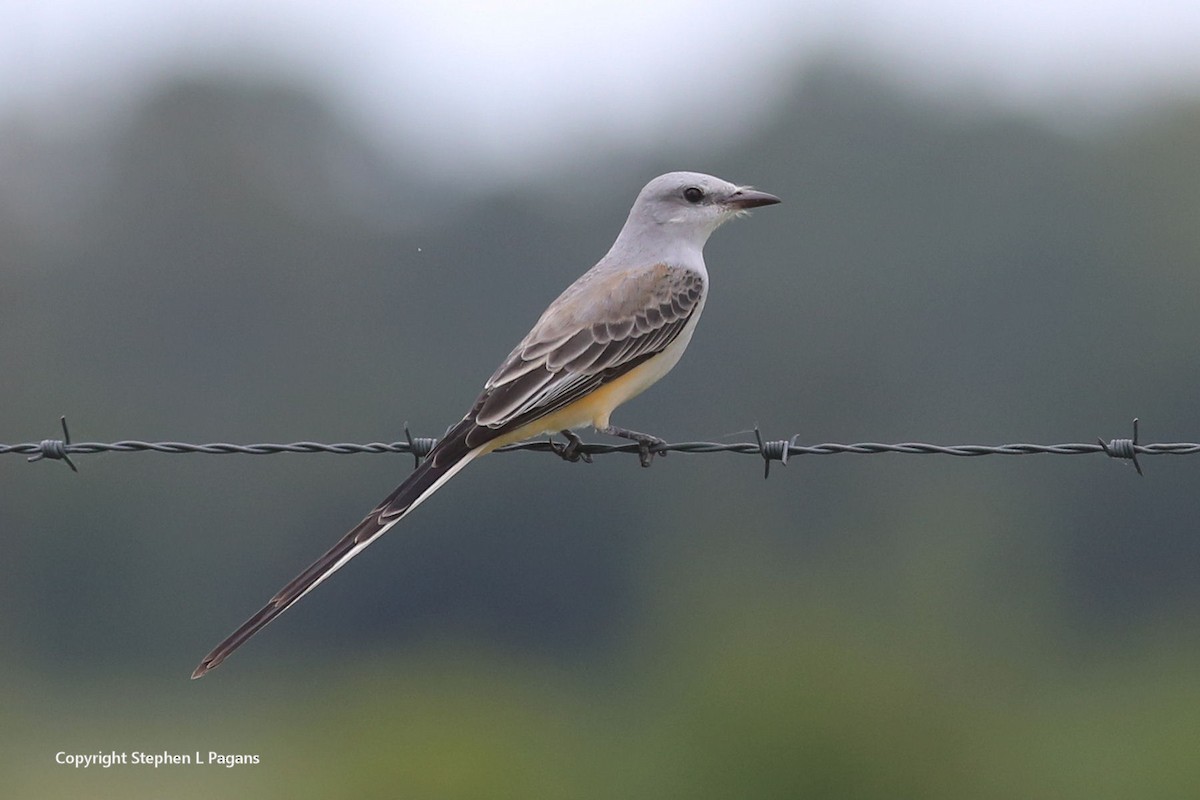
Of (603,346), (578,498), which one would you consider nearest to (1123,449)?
(603,346)

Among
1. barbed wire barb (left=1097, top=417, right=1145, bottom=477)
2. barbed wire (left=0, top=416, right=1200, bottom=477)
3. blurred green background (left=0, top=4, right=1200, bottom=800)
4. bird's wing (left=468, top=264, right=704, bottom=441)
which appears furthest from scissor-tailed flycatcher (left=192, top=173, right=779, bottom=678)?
blurred green background (left=0, top=4, right=1200, bottom=800)

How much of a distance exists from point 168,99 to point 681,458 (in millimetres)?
34455

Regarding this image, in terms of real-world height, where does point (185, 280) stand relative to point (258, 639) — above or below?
above

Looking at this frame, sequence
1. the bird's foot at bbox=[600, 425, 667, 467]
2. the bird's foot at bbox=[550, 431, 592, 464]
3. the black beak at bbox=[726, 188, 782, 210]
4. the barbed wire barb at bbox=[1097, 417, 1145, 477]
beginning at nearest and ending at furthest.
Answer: the barbed wire barb at bbox=[1097, 417, 1145, 477]
the bird's foot at bbox=[600, 425, 667, 467]
the bird's foot at bbox=[550, 431, 592, 464]
the black beak at bbox=[726, 188, 782, 210]

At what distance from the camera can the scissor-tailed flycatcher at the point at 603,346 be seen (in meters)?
8.85

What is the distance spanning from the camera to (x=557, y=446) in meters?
9.66

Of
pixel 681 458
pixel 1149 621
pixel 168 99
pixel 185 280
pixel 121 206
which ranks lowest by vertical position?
pixel 1149 621

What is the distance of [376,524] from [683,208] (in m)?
3.06

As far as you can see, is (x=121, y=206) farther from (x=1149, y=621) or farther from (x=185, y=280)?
(x=1149, y=621)

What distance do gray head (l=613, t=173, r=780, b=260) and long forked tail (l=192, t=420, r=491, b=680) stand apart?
80.6 inches

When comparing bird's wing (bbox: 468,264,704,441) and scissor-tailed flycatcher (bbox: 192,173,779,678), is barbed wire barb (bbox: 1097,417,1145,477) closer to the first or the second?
scissor-tailed flycatcher (bbox: 192,173,779,678)

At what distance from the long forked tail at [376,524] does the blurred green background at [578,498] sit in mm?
30087

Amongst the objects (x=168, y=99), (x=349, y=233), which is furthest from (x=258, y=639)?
(x=168, y=99)

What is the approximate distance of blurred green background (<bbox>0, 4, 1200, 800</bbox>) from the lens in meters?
46.3
